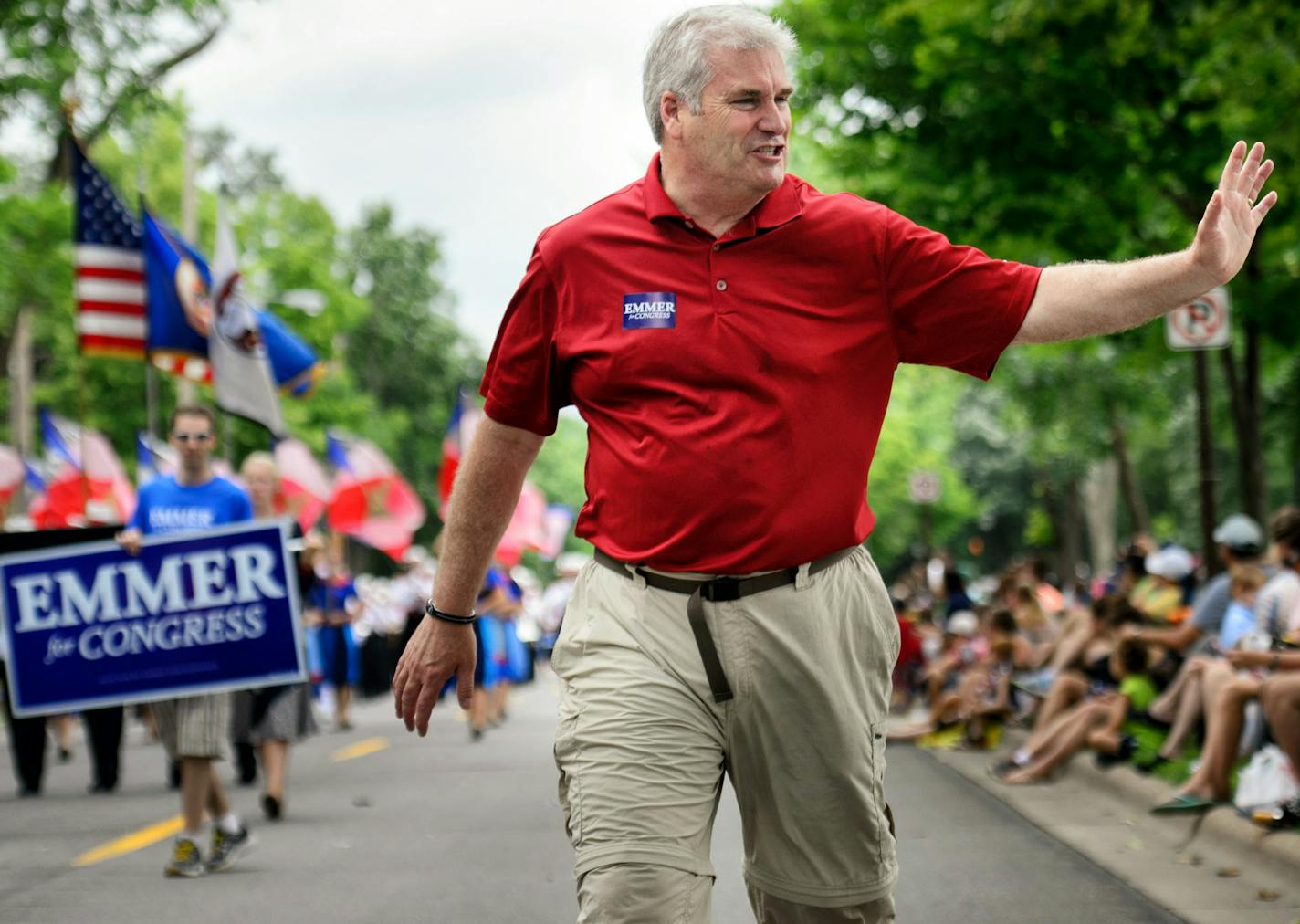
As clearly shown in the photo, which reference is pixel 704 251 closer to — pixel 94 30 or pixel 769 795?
pixel 769 795

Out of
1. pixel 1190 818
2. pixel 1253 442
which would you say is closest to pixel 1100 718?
pixel 1190 818

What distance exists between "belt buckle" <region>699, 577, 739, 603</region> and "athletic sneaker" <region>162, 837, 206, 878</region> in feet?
16.4

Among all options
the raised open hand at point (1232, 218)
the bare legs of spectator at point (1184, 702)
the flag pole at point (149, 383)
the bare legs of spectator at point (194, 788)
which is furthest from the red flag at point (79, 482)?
the raised open hand at point (1232, 218)

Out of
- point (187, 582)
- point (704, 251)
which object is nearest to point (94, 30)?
point (187, 582)

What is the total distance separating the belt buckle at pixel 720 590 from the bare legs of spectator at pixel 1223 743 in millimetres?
5582

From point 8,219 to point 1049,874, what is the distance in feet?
65.7

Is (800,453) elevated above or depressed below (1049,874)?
above

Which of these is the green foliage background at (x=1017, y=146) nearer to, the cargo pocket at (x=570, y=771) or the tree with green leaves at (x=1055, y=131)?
the tree with green leaves at (x=1055, y=131)

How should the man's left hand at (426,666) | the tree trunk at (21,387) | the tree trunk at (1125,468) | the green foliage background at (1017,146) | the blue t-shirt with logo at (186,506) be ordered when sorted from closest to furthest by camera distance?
the man's left hand at (426,666) → the blue t-shirt with logo at (186,506) → the green foliage background at (1017,146) → the tree trunk at (1125,468) → the tree trunk at (21,387)

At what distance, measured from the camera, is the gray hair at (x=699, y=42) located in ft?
11.6

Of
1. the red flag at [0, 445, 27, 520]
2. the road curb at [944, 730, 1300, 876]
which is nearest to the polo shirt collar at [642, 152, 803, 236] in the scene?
the road curb at [944, 730, 1300, 876]

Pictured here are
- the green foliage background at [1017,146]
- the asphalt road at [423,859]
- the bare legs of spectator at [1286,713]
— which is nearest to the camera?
the asphalt road at [423,859]

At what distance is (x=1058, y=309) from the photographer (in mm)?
3490

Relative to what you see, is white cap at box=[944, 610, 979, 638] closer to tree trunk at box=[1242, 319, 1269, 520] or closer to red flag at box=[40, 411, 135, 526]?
tree trunk at box=[1242, 319, 1269, 520]
